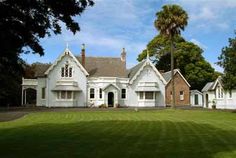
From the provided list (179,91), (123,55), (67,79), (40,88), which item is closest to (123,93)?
(123,55)

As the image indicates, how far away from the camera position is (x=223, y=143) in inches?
647

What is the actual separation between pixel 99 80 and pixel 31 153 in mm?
50283

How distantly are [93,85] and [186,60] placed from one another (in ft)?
94.4

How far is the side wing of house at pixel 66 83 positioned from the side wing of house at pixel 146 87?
24.3ft

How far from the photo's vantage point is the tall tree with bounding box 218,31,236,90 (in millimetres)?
46156

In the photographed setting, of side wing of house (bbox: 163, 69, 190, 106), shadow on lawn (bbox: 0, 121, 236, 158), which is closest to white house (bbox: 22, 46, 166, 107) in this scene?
side wing of house (bbox: 163, 69, 190, 106)

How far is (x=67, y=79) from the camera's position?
63.5 m

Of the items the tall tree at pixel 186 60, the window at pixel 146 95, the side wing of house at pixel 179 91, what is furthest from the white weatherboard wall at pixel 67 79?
the tall tree at pixel 186 60

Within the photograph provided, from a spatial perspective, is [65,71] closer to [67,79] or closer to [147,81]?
[67,79]

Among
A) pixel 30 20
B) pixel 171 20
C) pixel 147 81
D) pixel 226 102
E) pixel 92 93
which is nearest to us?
pixel 30 20

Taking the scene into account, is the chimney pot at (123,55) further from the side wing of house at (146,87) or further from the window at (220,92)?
the window at (220,92)

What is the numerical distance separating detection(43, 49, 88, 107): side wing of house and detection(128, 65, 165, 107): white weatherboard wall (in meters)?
7.24

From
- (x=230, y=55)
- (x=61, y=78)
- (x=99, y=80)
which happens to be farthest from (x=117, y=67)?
(x=230, y=55)

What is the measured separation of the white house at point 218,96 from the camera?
6021cm
